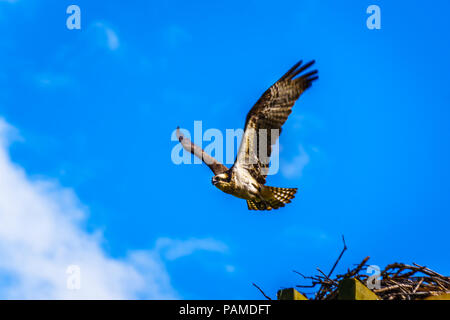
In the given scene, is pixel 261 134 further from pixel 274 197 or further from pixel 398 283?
pixel 398 283

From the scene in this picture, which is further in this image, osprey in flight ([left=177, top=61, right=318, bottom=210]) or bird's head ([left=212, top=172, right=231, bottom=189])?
bird's head ([left=212, top=172, right=231, bottom=189])

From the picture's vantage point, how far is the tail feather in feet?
31.6

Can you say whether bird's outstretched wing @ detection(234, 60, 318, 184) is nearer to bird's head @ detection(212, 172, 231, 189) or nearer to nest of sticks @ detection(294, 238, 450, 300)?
bird's head @ detection(212, 172, 231, 189)

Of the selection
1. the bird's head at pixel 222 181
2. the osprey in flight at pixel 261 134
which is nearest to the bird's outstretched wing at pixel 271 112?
the osprey in flight at pixel 261 134

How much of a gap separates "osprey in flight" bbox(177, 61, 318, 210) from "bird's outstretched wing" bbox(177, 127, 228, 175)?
2.02ft

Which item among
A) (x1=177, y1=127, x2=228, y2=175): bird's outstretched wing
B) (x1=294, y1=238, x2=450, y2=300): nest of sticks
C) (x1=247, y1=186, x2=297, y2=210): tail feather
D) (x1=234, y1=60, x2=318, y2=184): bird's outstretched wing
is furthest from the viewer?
(x1=177, y1=127, x2=228, y2=175): bird's outstretched wing

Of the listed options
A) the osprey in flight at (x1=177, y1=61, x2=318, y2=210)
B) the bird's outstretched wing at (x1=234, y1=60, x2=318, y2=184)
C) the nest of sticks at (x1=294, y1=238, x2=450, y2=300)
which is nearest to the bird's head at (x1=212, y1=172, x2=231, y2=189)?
the osprey in flight at (x1=177, y1=61, x2=318, y2=210)

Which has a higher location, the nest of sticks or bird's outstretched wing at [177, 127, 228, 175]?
bird's outstretched wing at [177, 127, 228, 175]

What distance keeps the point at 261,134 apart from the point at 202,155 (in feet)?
7.26

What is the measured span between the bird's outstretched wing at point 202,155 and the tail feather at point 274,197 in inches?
33.2
